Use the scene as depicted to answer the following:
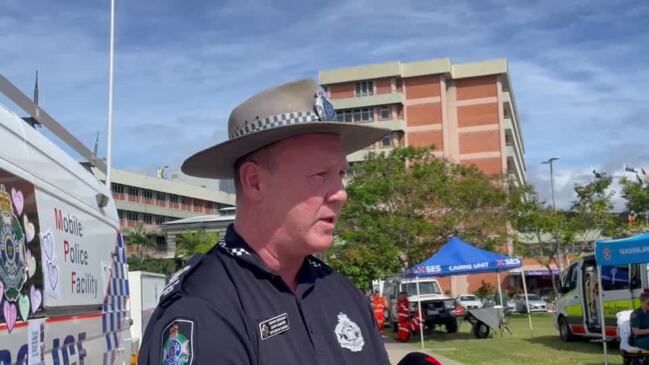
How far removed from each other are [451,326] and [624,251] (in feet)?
42.0

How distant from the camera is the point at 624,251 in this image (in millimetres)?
11586

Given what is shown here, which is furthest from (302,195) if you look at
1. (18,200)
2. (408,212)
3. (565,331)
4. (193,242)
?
(193,242)

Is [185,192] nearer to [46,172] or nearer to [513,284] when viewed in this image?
[513,284]

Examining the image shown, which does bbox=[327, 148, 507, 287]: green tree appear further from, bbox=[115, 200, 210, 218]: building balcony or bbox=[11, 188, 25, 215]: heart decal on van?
bbox=[115, 200, 210, 218]: building balcony

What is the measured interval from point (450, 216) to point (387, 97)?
108 feet

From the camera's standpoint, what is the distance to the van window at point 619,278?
619 inches

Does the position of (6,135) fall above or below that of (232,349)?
above

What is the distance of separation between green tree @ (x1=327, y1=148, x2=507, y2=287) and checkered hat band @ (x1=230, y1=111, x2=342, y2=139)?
27.5m

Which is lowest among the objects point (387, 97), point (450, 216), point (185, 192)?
point (450, 216)

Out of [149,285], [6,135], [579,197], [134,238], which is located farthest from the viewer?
[134,238]

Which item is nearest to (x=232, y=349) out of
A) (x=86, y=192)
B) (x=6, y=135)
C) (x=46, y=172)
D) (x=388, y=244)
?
(x=6, y=135)

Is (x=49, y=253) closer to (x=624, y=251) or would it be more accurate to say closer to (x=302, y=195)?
(x=302, y=195)

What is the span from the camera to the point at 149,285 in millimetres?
11500

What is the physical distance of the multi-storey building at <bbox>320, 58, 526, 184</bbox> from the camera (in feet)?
214
